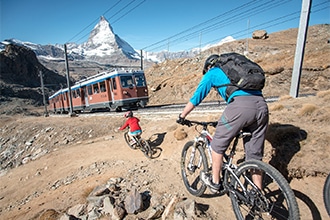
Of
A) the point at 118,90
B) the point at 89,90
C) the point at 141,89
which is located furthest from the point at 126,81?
the point at 89,90

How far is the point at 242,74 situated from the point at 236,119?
1.85 ft

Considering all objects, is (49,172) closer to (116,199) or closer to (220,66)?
(116,199)

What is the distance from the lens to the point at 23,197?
698cm

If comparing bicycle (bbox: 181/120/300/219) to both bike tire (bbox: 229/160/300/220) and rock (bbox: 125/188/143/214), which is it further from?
rock (bbox: 125/188/143/214)

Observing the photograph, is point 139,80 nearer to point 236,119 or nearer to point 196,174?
point 196,174

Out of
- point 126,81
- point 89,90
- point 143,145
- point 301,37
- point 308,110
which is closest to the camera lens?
point 308,110

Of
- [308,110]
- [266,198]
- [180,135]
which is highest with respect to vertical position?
[308,110]

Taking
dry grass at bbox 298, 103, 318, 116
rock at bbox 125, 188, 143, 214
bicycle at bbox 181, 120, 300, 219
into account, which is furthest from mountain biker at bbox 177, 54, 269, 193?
dry grass at bbox 298, 103, 318, 116

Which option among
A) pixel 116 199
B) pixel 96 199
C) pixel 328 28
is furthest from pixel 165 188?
pixel 328 28

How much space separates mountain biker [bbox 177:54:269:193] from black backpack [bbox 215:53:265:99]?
0.30ft

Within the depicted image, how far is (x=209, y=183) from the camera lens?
3059mm

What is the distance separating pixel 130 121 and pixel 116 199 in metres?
3.93

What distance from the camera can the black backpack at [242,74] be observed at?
2.47 meters

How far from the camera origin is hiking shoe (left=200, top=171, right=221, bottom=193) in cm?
295
